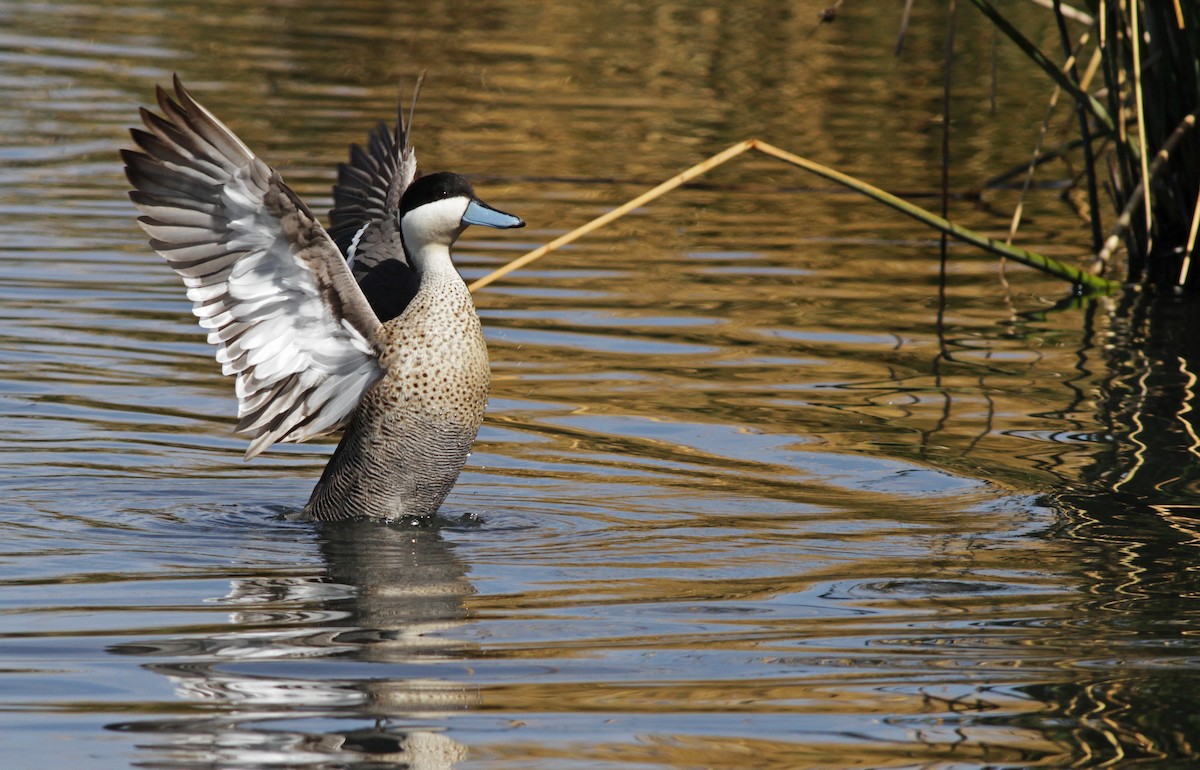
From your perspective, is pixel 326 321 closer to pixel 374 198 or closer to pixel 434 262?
pixel 434 262

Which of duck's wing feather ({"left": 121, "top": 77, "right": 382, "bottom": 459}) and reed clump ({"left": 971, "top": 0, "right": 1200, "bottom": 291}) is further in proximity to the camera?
reed clump ({"left": 971, "top": 0, "right": 1200, "bottom": 291})

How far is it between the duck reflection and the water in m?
0.01

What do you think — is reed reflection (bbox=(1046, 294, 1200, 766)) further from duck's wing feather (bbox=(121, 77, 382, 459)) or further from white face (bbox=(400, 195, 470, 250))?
duck's wing feather (bbox=(121, 77, 382, 459))

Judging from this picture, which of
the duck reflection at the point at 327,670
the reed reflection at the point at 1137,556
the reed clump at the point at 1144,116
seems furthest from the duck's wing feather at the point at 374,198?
the reed reflection at the point at 1137,556

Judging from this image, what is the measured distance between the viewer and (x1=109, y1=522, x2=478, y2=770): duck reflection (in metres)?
4.04

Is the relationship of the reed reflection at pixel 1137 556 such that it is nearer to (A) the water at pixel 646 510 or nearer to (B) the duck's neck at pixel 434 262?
(A) the water at pixel 646 510

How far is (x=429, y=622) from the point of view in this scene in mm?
5051

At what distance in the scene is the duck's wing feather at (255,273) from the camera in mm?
5566

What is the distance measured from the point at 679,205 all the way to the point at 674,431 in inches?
211

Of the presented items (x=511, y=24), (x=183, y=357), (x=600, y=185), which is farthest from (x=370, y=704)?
(x=511, y=24)

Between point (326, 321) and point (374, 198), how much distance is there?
1.79 meters

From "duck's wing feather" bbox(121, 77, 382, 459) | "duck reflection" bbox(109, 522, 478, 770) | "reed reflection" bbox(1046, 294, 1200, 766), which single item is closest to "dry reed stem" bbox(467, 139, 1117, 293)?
"reed reflection" bbox(1046, 294, 1200, 766)

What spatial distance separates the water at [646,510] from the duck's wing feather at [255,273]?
1.59 ft

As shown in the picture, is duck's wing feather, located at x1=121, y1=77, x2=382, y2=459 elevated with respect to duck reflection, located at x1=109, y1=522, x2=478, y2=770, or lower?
elevated
